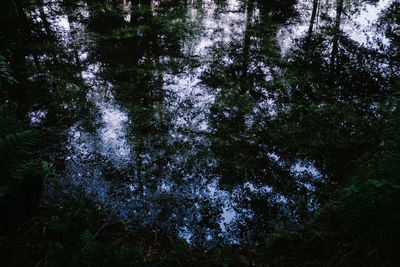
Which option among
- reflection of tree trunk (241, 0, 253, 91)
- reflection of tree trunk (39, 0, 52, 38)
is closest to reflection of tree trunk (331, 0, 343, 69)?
reflection of tree trunk (241, 0, 253, 91)

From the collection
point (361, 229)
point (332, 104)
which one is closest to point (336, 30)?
point (332, 104)

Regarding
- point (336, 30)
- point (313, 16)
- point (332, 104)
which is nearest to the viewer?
point (332, 104)

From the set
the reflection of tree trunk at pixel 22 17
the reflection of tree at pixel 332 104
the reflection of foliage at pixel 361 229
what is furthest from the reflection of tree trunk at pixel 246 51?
the reflection of tree trunk at pixel 22 17

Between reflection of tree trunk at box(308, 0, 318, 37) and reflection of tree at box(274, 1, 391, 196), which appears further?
reflection of tree trunk at box(308, 0, 318, 37)

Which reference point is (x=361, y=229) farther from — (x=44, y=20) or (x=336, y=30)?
(x=44, y=20)

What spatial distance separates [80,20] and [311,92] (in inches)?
251

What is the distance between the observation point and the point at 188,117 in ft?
12.9

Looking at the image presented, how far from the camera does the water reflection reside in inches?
108

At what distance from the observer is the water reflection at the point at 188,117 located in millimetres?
2750

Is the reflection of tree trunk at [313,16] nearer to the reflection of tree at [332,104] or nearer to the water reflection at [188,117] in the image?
the water reflection at [188,117]

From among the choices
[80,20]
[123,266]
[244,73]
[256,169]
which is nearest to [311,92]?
[244,73]

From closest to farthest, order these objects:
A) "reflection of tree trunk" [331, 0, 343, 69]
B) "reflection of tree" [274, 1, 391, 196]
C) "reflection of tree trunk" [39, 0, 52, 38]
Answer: "reflection of tree" [274, 1, 391, 196]
"reflection of tree trunk" [331, 0, 343, 69]
"reflection of tree trunk" [39, 0, 52, 38]

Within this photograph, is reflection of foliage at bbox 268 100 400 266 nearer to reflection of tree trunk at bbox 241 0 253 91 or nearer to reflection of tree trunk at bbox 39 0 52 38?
reflection of tree trunk at bbox 241 0 253 91

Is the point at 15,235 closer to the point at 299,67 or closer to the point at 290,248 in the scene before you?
the point at 290,248
